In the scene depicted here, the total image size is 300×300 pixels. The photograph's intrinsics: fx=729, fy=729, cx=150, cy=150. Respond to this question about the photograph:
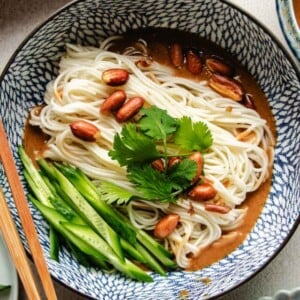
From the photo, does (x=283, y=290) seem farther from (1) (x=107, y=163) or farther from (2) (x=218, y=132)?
(1) (x=107, y=163)

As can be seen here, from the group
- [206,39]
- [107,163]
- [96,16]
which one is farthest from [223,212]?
[96,16]

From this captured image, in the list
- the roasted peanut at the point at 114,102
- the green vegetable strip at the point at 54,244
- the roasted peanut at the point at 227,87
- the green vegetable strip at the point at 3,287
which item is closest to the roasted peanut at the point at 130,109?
the roasted peanut at the point at 114,102

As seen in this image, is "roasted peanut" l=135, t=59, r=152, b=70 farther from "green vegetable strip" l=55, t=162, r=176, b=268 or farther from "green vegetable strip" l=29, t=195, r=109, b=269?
"green vegetable strip" l=29, t=195, r=109, b=269

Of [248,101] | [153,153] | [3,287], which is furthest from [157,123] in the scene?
[3,287]

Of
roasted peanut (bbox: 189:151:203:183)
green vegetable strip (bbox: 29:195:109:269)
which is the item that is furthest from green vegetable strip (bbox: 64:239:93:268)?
roasted peanut (bbox: 189:151:203:183)

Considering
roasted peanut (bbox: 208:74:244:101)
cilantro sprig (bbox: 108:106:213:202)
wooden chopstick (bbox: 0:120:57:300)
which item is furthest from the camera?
roasted peanut (bbox: 208:74:244:101)

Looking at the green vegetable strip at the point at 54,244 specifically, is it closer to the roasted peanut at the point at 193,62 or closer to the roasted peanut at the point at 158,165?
the roasted peanut at the point at 158,165

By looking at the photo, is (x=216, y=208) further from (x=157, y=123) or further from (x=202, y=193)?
(x=157, y=123)
